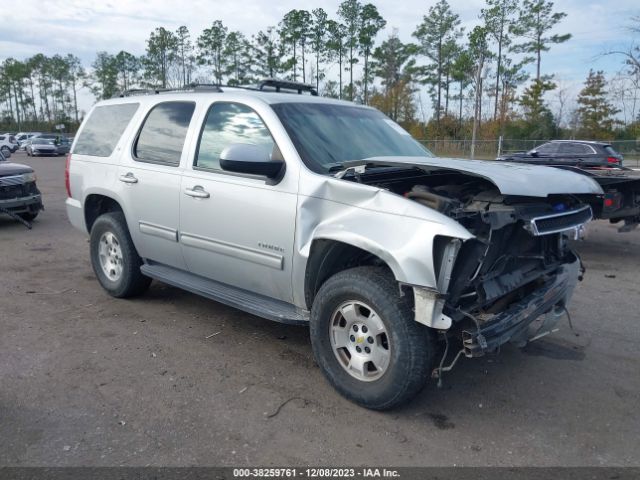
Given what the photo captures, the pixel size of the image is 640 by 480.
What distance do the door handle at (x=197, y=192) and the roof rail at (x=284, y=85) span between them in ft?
4.19

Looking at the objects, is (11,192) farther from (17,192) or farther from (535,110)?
(535,110)

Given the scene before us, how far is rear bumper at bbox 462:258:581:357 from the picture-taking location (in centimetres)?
319

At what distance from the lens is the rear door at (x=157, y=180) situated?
15.7 feet

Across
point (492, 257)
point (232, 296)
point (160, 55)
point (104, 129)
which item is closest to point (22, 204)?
point (104, 129)

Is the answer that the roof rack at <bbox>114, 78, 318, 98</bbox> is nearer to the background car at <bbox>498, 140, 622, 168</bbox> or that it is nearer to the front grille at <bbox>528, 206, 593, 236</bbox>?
the front grille at <bbox>528, 206, 593, 236</bbox>

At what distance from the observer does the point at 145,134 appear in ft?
17.2

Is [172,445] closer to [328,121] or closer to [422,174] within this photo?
[422,174]

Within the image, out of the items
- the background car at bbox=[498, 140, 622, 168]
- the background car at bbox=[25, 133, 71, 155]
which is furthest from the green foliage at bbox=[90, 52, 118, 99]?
the background car at bbox=[498, 140, 622, 168]

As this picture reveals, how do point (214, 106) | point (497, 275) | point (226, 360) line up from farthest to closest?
point (214, 106), point (226, 360), point (497, 275)

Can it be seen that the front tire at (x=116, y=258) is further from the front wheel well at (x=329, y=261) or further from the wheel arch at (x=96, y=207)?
the front wheel well at (x=329, y=261)

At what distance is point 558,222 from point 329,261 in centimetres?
149

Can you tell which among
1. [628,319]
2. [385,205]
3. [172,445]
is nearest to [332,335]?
[385,205]

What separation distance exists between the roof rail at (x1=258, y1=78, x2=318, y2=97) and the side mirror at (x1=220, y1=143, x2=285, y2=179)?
160 cm

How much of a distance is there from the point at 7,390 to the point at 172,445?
1.43 m
